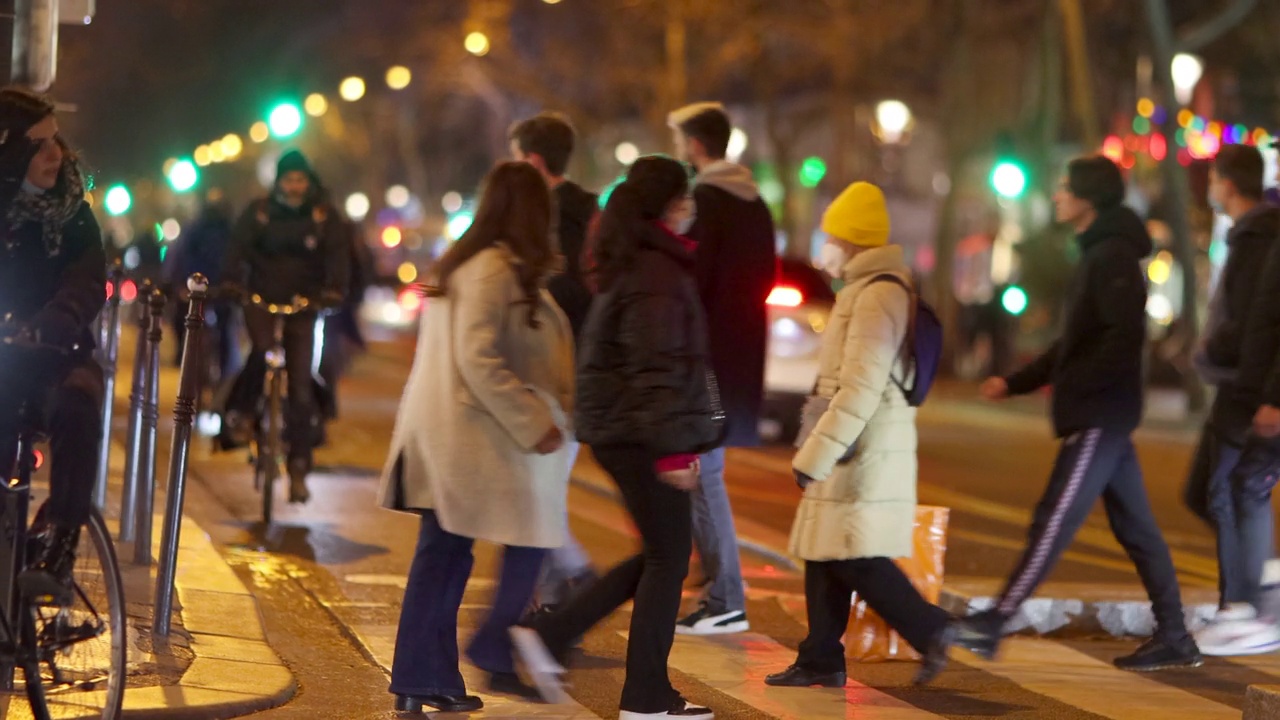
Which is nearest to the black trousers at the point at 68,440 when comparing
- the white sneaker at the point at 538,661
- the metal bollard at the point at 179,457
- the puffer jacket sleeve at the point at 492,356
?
the puffer jacket sleeve at the point at 492,356

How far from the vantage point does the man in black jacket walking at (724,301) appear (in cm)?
831

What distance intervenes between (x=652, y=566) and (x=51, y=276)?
2065 millimetres

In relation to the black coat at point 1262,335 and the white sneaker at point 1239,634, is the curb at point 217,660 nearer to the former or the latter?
the white sneaker at point 1239,634

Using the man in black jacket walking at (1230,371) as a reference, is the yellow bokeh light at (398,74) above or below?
above

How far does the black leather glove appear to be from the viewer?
5480 millimetres

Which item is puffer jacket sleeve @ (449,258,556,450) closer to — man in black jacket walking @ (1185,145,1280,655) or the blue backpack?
the blue backpack

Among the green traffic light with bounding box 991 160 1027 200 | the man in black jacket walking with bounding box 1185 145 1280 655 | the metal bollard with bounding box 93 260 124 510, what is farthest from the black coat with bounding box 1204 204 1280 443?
the green traffic light with bounding box 991 160 1027 200

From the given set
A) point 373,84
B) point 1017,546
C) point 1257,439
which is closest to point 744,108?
point 373,84

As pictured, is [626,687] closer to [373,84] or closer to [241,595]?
[241,595]

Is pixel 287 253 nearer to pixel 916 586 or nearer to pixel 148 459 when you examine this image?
pixel 148 459

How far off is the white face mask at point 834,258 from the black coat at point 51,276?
277 centimetres

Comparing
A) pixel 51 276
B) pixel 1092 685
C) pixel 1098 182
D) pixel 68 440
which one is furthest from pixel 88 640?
pixel 1098 182

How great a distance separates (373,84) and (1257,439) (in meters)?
44.7

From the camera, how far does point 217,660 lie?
7078mm
